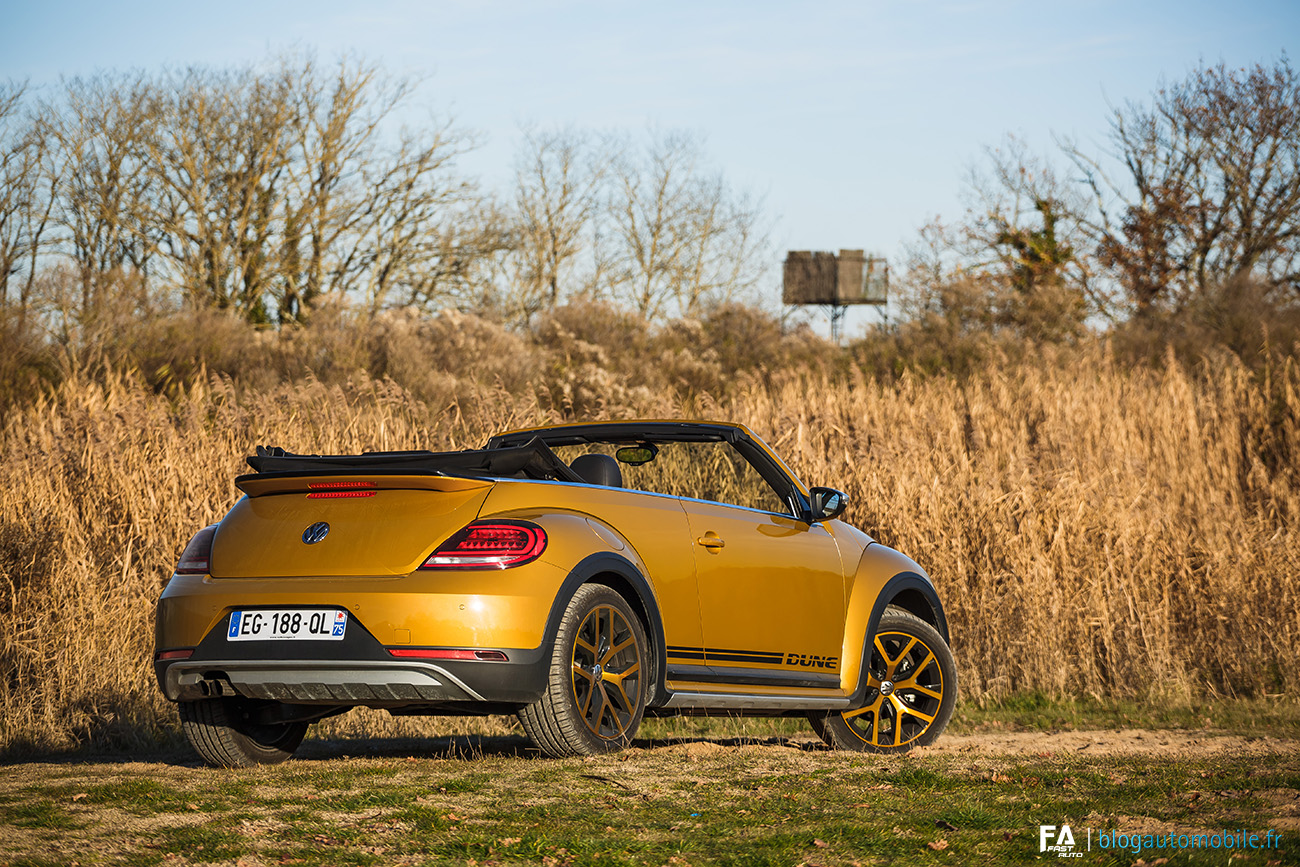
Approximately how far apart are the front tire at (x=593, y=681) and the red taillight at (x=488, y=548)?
316mm

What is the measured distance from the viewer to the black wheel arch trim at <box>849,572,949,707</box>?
24.1 ft

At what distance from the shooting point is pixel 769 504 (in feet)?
24.3

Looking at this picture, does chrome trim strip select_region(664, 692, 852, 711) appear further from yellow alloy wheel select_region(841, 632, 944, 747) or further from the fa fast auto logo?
the fa fast auto logo

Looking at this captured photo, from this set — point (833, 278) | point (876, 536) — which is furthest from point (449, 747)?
point (833, 278)

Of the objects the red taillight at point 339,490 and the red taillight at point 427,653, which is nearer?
the red taillight at point 427,653

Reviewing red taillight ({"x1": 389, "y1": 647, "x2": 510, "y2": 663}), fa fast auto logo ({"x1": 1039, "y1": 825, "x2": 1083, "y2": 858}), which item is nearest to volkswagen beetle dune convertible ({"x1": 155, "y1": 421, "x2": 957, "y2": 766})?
red taillight ({"x1": 389, "y1": 647, "x2": 510, "y2": 663})

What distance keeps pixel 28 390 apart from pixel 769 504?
49.4 ft

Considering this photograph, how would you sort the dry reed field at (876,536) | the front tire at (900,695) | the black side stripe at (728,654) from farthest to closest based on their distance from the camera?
the dry reed field at (876,536) < the front tire at (900,695) < the black side stripe at (728,654)

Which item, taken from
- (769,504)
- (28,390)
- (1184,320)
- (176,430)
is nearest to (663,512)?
(769,504)

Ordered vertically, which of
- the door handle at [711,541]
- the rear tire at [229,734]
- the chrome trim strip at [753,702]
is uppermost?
the door handle at [711,541]

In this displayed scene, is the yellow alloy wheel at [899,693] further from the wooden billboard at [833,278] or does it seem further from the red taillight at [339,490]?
the wooden billboard at [833,278]

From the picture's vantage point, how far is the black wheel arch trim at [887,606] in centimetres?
736

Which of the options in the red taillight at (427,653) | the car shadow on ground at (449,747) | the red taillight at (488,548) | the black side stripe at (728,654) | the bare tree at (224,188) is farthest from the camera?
the bare tree at (224,188)

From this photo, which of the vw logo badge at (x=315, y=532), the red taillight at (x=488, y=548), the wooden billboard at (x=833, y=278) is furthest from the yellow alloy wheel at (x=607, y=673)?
the wooden billboard at (x=833, y=278)
